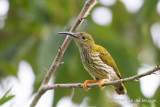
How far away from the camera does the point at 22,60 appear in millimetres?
6523

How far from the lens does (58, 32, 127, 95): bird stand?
487cm

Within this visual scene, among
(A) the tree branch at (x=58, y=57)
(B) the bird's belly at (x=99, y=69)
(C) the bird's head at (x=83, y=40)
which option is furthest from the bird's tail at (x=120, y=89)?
(A) the tree branch at (x=58, y=57)

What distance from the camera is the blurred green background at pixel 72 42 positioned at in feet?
17.0

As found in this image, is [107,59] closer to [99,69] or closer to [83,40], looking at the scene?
[99,69]

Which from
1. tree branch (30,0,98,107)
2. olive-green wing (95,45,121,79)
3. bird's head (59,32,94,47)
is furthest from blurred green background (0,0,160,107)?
tree branch (30,0,98,107)

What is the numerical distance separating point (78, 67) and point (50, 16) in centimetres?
111

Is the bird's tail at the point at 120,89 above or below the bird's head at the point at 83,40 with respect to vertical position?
below

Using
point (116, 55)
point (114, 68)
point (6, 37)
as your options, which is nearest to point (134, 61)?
point (116, 55)

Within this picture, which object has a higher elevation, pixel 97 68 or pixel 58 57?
pixel 58 57

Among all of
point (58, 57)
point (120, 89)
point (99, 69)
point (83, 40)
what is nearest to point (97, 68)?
point (99, 69)

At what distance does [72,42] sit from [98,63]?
2.16 feet

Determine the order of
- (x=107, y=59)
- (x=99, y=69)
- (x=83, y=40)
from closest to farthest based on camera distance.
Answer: (x=99, y=69) < (x=107, y=59) < (x=83, y=40)

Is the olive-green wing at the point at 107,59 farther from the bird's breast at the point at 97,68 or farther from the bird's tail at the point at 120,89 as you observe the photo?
the bird's tail at the point at 120,89

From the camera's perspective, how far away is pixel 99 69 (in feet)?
15.9
